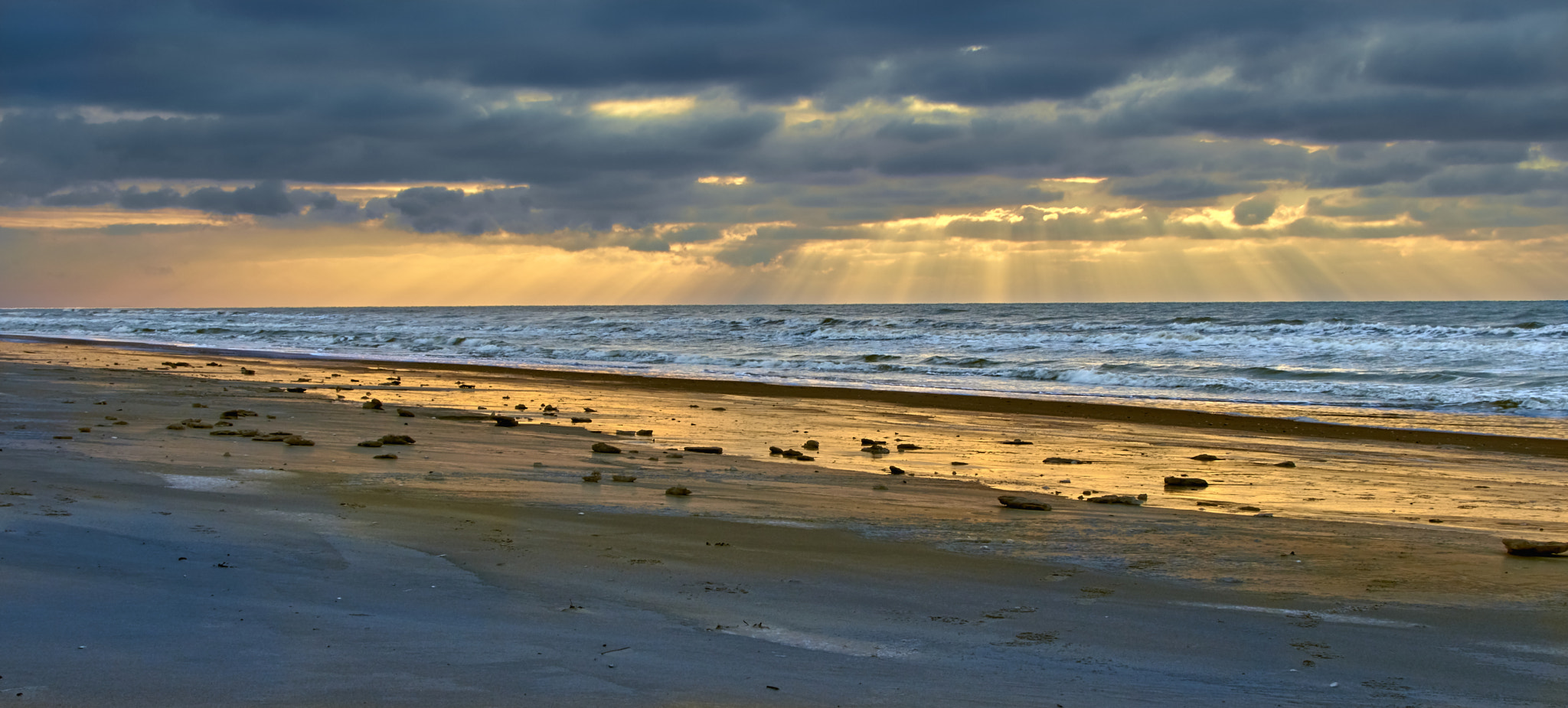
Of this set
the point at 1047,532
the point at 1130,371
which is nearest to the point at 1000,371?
the point at 1130,371

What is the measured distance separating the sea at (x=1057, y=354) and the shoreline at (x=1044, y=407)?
59.2 inches

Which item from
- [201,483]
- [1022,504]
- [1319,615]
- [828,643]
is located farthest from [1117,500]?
[201,483]

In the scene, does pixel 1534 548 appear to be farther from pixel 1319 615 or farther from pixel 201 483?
pixel 201 483

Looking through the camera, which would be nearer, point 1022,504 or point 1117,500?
point 1022,504

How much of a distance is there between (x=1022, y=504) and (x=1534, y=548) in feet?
A: 10.3

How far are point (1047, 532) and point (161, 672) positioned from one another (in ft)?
17.0

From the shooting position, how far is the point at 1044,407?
18875 mm

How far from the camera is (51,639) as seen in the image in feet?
11.8

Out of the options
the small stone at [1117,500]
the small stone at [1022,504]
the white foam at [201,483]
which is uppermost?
the white foam at [201,483]

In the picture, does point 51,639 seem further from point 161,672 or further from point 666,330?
point 666,330

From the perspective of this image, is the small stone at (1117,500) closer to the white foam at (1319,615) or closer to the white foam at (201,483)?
the white foam at (1319,615)

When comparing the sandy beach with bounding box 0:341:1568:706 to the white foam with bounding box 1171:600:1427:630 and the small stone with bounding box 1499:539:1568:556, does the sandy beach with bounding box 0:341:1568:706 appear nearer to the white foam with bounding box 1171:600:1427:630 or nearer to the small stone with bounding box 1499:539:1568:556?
the white foam with bounding box 1171:600:1427:630

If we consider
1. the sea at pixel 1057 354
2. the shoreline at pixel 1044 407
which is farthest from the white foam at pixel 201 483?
the sea at pixel 1057 354

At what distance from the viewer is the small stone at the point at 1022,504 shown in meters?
7.92
